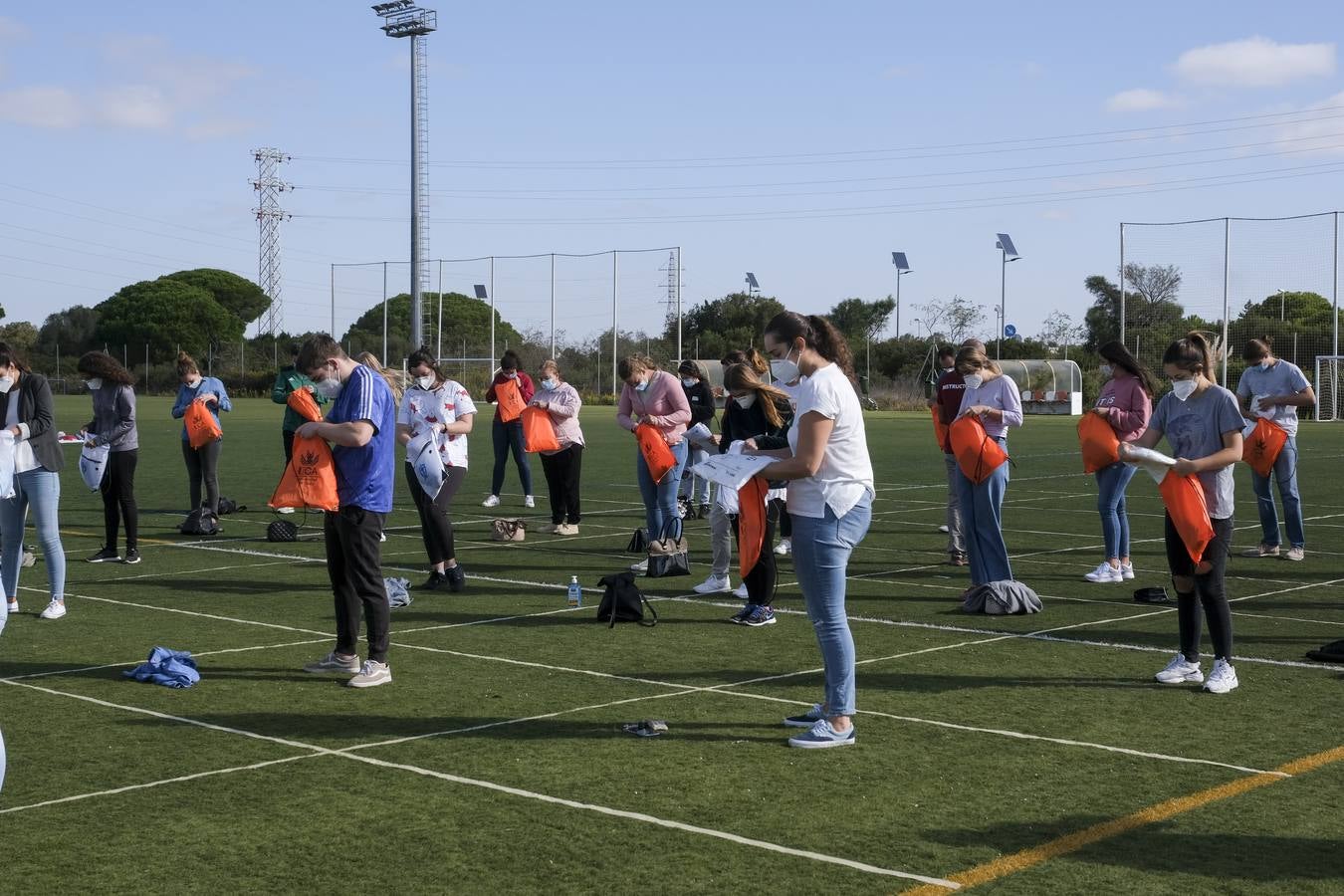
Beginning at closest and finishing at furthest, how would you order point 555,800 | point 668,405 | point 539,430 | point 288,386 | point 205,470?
point 555,800 < point 668,405 < point 539,430 < point 205,470 < point 288,386

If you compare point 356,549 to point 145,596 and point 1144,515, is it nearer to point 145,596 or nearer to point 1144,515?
point 145,596

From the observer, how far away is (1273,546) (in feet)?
45.2

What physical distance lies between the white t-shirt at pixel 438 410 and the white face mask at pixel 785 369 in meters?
5.30

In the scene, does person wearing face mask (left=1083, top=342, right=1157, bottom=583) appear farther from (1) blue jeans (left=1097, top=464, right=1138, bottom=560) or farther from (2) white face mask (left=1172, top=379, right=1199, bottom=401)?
(2) white face mask (left=1172, top=379, right=1199, bottom=401)

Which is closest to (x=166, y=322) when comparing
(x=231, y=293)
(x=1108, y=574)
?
(x=231, y=293)

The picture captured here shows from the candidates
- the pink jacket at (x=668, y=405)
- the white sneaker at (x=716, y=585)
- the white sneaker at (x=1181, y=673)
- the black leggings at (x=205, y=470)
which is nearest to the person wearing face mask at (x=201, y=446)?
the black leggings at (x=205, y=470)

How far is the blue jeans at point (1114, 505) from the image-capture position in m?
11.5

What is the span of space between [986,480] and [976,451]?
0.76 feet

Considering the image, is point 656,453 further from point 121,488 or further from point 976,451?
point 121,488

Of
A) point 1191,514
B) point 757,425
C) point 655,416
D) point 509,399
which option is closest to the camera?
point 1191,514

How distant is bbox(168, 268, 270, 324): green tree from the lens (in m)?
103

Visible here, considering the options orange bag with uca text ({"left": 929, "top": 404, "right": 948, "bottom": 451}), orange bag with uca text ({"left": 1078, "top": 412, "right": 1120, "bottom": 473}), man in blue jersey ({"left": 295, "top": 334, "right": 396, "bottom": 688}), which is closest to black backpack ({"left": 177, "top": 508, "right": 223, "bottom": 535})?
orange bag with uca text ({"left": 929, "top": 404, "right": 948, "bottom": 451})

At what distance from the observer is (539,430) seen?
1529 centimetres

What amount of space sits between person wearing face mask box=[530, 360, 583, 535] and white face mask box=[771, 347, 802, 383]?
8741mm
